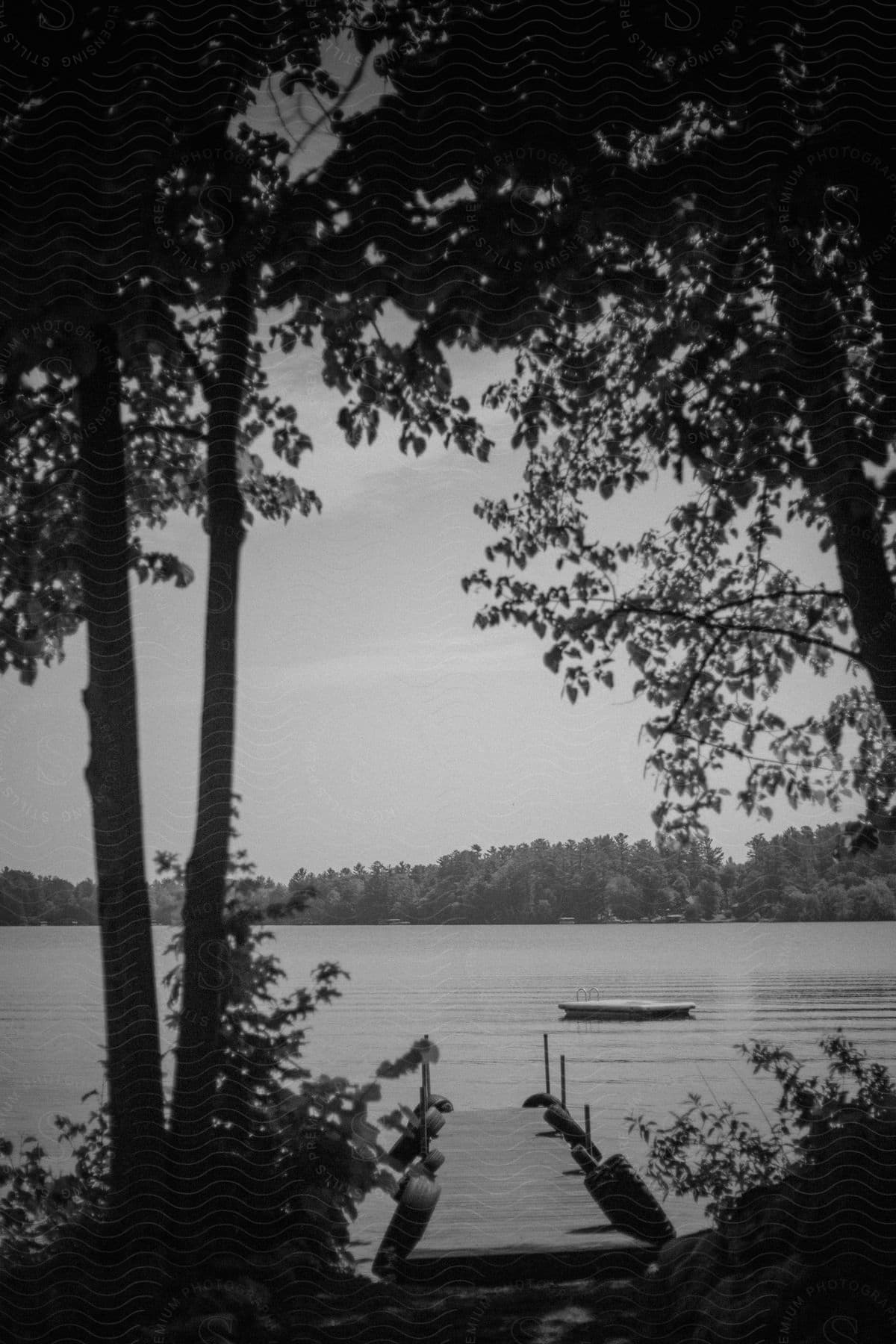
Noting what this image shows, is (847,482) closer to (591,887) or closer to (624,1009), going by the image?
(591,887)

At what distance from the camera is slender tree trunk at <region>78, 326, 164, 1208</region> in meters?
3.82

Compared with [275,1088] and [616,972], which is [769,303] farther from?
[616,972]

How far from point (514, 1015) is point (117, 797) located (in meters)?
30.7

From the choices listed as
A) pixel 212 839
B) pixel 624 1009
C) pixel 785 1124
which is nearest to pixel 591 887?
pixel 785 1124

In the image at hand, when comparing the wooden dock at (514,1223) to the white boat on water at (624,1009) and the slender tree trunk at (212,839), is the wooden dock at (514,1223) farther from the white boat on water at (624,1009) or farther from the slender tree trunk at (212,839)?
the white boat on water at (624,1009)

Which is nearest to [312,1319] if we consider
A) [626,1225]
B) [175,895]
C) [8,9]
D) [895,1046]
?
[175,895]

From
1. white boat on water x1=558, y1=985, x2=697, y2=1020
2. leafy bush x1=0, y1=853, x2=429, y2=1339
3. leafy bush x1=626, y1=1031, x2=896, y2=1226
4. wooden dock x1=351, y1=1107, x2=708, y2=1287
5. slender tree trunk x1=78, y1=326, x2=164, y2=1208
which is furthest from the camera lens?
white boat on water x1=558, y1=985, x2=697, y2=1020

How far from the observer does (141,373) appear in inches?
174

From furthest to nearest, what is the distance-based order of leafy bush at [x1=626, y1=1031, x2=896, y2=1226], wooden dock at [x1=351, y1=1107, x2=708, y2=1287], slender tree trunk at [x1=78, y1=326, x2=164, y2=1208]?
wooden dock at [x1=351, y1=1107, x2=708, y2=1287], leafy bush at [x1=626, y1=1031, x2=896, y2=1226], slender tree trunk at [x1=78, y1=326, x2=164, y2=1208]

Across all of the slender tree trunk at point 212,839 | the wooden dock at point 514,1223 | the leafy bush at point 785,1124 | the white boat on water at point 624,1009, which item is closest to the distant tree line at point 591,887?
the slender tree trunk at point 212,839

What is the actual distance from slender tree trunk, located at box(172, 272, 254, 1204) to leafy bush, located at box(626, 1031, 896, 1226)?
2.13 metres

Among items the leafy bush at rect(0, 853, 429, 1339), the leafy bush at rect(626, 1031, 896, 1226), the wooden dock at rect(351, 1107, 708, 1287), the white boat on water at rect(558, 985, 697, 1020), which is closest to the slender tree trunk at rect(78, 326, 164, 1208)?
the leafy bush at rect(0, 853, 429, 1339)

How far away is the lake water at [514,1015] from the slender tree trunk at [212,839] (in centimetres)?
19

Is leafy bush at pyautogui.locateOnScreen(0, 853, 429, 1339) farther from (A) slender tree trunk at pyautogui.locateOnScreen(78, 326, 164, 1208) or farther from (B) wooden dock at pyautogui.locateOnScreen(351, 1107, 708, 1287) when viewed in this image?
(B) wooden dock at pyautogui.locateOnScreen(351, 1107, 708, 1287)
